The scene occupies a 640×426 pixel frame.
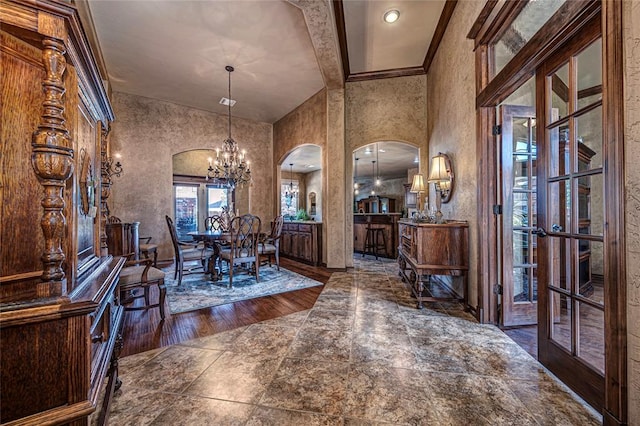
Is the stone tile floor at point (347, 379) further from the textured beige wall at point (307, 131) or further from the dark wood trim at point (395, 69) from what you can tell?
the dark wood trim at point (395, 69)

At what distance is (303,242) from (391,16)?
13.6ft

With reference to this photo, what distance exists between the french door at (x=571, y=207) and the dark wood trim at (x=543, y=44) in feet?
0.21

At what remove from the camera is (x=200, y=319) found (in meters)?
2.64

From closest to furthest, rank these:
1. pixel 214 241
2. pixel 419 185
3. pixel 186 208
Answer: pixel 214 241 → pixel 419 185 → pixel 186 208

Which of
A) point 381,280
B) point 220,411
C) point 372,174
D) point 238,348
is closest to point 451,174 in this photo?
point 381,280

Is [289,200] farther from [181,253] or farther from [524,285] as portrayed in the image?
[524,285]

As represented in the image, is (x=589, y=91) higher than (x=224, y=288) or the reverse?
higher

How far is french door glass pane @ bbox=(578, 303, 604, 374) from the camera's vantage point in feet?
5.38

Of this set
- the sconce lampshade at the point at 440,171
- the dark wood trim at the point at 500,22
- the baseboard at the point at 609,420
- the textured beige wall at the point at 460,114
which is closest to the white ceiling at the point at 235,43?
the textured beige wall at the point at 460,114

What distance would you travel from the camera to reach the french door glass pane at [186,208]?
7.55m

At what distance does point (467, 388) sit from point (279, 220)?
3.58 m

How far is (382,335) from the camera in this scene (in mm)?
2264

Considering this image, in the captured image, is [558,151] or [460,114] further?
[460,114]

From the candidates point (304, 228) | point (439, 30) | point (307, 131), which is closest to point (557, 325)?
point (439, 30)
